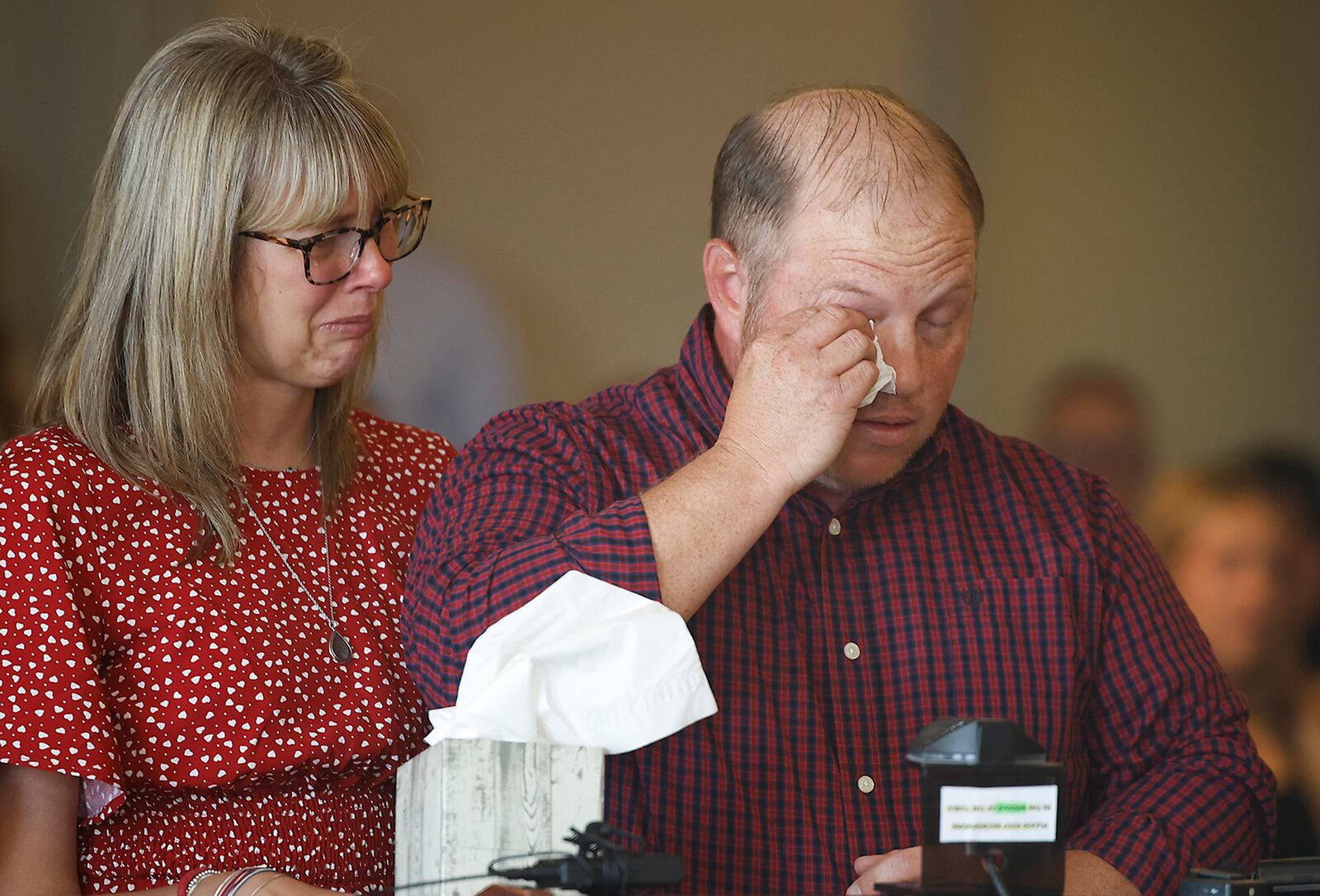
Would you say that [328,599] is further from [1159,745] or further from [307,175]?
[1159,745]

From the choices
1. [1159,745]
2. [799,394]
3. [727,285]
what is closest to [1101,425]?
[1159,745]

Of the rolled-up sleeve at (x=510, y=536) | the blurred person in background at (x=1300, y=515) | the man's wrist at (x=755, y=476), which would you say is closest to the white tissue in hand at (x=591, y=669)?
the rolled-up sleeve at (x=510, y=536)

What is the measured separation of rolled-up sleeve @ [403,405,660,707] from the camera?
1411mm

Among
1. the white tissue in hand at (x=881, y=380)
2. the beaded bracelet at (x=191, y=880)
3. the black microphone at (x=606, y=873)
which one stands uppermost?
the white tissue in hand at (x=881, y=380)

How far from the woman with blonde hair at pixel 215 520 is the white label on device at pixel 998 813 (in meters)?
0.78

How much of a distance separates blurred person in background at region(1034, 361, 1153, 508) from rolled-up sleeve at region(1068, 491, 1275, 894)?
1.34 meters

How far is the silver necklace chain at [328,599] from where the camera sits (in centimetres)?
177

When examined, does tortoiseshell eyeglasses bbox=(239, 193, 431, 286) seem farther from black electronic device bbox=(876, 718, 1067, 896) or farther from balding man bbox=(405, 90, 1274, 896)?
black electronic device bbox=(876, 718, 1067, 896)

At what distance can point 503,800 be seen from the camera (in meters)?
1.26

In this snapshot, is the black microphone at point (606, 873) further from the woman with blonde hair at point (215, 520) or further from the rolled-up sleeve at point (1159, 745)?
the rolled-up sleeve at point (1159, 745)

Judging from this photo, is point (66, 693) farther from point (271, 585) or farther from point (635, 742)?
point (635, 742)

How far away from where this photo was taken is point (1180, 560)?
3170 mm

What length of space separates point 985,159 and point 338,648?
6.25ft

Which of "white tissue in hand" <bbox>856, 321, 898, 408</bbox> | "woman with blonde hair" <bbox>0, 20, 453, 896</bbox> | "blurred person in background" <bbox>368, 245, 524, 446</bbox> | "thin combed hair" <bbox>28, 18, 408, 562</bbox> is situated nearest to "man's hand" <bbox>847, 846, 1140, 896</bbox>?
"white tissue in hand" <bbox>856, 321, 898, 408</bbox>
